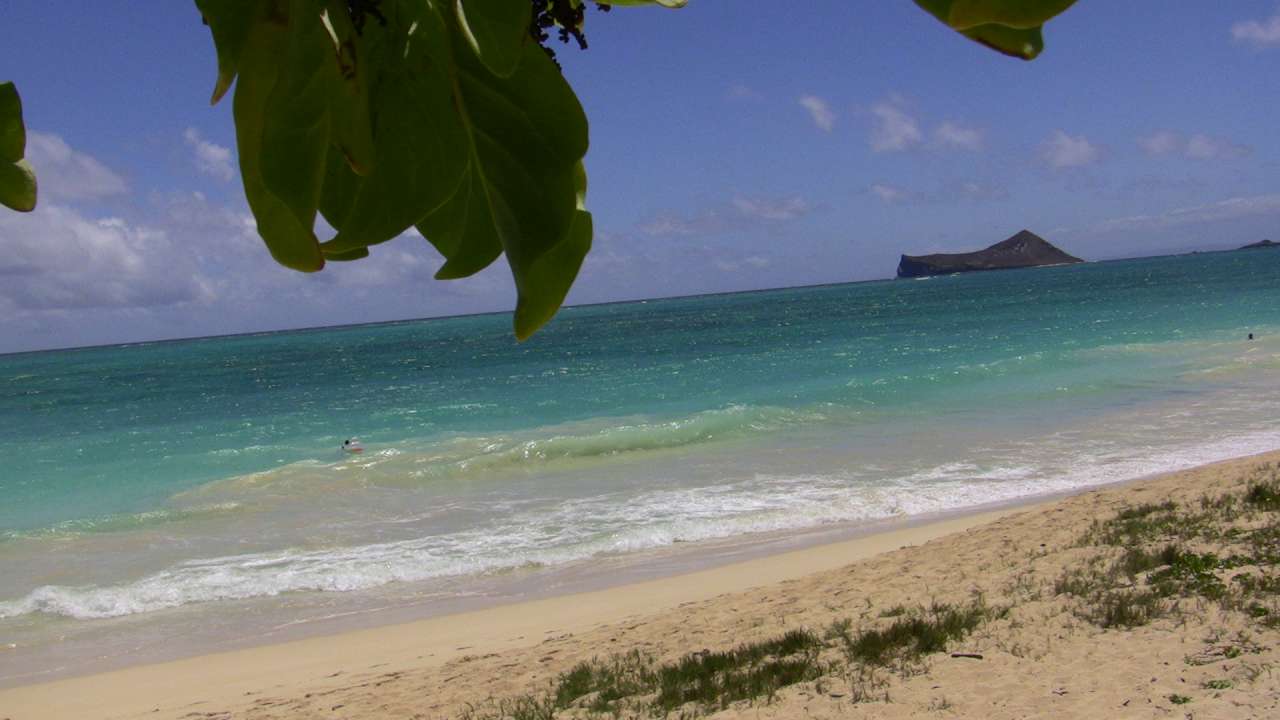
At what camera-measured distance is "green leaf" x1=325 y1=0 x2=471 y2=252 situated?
32 centimetres

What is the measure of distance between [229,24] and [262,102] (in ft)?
0.07

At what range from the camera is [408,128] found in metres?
0.32

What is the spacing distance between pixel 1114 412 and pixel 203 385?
1496 inches

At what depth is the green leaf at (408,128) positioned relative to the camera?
316 mm

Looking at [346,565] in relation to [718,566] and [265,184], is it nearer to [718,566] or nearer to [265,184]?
[718,566]

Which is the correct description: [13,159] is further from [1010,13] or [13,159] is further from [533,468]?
[533,468]

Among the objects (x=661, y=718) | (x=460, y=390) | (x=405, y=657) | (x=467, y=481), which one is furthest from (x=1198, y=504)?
(x=460, y=390)

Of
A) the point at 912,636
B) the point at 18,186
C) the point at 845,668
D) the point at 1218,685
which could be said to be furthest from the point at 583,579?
the point at 18,186

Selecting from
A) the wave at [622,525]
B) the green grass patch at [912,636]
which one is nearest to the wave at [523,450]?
the wave at [622,525]

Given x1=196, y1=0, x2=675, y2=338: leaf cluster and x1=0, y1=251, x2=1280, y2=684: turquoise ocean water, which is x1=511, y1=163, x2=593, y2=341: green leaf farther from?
x1=0, y1=251, x2=1280, y2=684: turquoise ocean water

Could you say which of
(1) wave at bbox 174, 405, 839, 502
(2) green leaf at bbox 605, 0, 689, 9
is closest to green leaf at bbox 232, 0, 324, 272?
(2) green leaf at bbox 605, 0, 689, 9

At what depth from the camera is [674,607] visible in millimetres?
8391

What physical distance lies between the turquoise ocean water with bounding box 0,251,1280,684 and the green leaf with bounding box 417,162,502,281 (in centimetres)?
924

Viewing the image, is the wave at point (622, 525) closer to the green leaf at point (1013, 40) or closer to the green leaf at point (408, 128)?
the green leaf at point (408, 128)
